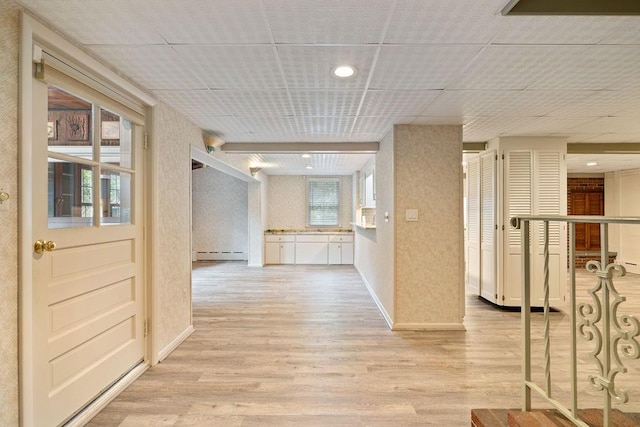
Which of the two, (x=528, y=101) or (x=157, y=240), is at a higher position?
(x=528, y=101)

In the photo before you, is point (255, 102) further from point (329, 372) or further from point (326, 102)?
point (329, 372)

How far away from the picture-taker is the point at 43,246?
158 centimetres

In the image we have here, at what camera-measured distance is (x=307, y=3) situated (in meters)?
1.45

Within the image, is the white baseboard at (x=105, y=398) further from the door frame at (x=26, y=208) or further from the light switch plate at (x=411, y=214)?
the light switch plate at (x=411, y=214)

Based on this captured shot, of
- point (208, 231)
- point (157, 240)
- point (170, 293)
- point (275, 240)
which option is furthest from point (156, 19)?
point (208, 231)

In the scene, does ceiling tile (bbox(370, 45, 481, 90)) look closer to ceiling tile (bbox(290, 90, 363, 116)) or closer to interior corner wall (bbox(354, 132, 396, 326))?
ceiling tile (bbox(290, 90, 363, 116))

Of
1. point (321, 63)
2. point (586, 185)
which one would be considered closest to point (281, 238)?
point (321, 63)

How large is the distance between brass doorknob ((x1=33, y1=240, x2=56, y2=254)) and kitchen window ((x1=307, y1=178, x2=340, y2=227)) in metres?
6.69

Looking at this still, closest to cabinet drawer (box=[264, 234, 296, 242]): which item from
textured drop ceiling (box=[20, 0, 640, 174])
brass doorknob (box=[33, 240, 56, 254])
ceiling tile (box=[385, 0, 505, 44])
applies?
textured drop ceiling (box=[20, 0, 640, 174])

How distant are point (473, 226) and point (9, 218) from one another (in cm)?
479

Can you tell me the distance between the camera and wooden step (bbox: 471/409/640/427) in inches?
52.2

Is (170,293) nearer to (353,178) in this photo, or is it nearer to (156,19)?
(156,19)

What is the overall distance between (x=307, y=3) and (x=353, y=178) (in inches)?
250

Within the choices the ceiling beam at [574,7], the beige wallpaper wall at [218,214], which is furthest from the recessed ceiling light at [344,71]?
the beige wallpaper wall at [218,214]
